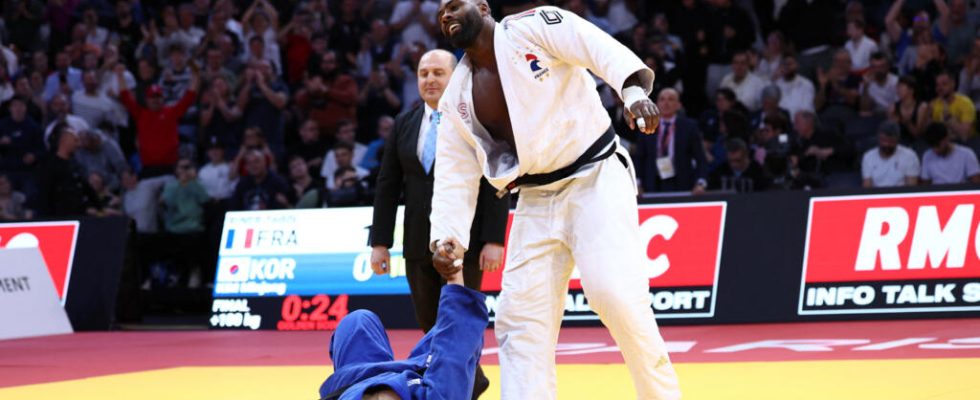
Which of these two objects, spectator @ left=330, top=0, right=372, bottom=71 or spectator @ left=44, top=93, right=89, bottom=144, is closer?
spectator @ left=44, top=93, right=89, bottom=144

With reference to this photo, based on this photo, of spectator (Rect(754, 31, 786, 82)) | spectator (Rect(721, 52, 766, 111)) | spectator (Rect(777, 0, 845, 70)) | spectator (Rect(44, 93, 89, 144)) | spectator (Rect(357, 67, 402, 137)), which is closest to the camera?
spectator (Rect(721, 52, 766, 111))

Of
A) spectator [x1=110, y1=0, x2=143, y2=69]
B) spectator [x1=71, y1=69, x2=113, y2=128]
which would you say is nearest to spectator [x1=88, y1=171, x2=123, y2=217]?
spectator [x1=71, y1=69, x2=113, y2=128]

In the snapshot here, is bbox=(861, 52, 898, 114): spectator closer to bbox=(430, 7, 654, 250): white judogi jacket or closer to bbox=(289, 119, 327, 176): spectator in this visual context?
bbox=(289, 119, 327, 176): spectator

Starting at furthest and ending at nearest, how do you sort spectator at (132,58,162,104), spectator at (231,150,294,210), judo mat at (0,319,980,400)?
1. spectator at (132,58,162,104)
2. spectator at (231,150,294,210)
3. judo mat at (0,319,980,400)

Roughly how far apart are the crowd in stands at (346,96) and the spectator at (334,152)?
0.09 ft

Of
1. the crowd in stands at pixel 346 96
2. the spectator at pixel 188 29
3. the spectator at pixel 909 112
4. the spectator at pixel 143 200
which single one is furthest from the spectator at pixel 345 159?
the spectator at pixel 909 112

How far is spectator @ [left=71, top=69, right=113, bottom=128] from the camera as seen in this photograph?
610 inches

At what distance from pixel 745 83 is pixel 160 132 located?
22.2ft

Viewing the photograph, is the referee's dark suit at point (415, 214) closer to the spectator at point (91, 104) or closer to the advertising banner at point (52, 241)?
the advertising banner at point (52, 241)

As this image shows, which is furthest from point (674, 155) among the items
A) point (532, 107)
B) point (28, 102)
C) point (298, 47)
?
point (28, 102)

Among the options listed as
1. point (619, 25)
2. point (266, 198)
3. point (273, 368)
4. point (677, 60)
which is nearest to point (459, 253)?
point (273, 368)

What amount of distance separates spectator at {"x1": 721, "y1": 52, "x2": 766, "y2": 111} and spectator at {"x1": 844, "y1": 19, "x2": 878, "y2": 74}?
104 centimetres

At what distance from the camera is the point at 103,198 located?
1412 cm

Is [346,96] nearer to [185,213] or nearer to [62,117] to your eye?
[185,213]
